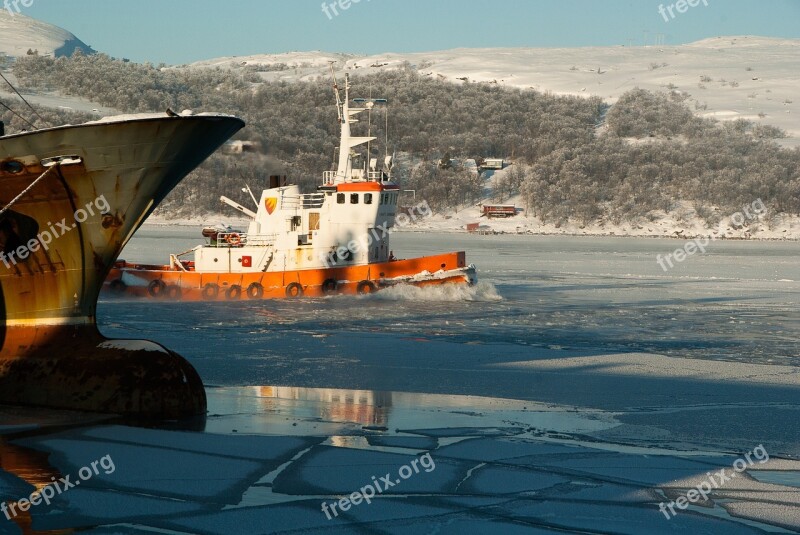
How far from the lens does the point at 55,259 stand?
39.8ft

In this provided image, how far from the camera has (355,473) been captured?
28.0 feet

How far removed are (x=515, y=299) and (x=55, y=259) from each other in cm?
1472

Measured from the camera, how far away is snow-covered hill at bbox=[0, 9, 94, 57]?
125988mm

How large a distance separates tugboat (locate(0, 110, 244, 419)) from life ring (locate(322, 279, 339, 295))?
45.1 ft

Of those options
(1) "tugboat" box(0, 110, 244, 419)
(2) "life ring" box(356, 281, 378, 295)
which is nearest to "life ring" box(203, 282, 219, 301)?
(2) "life ring" box(356, 281, 378, 295)

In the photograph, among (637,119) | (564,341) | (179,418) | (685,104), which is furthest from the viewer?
(685,104)

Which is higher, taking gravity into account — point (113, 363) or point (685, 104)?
point (685, 104)

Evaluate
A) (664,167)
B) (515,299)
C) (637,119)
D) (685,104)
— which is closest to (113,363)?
(515,299)

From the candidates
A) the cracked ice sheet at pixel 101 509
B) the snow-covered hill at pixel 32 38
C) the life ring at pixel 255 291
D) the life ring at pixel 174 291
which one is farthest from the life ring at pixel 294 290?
the snow-covered hill at pixel 32 38

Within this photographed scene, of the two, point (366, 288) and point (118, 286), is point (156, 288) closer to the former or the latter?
point (118, 286)

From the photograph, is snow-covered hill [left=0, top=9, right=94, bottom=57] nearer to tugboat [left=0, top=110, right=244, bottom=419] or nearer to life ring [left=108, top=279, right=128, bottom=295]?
life ring [left=108, top=279, right=128, bottom=295]

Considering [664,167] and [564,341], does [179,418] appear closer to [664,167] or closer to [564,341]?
[564,341]

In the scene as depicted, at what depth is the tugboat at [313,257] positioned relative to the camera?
26.5 m

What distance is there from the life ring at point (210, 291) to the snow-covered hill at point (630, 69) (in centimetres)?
7148
